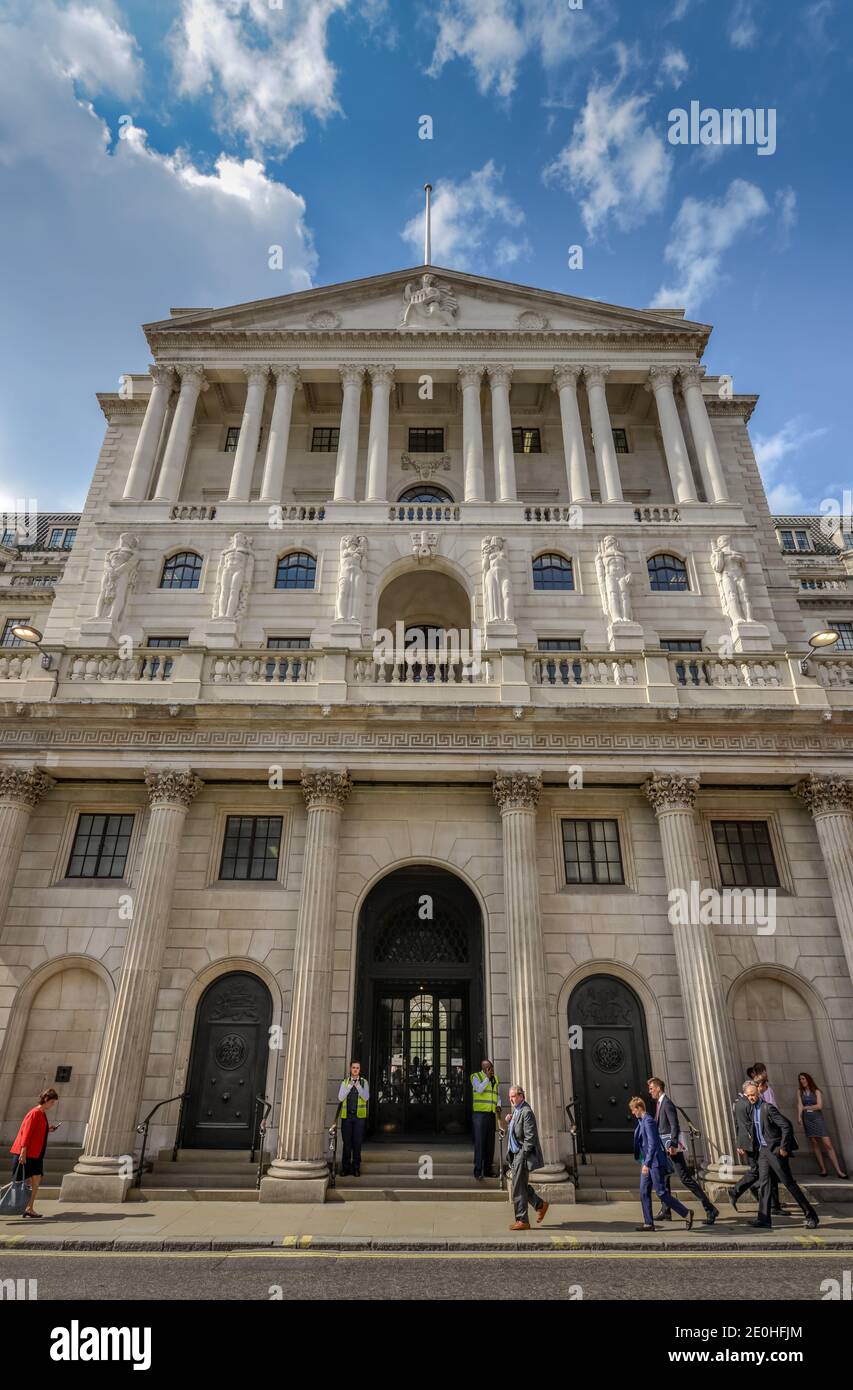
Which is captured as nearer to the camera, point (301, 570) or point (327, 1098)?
point (327, 1098)

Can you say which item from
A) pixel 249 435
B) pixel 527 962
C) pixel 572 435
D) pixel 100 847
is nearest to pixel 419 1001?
pixel 527 962

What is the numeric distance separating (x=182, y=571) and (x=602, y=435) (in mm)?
14940

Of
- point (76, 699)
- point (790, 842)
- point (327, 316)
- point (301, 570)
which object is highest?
point (327, 316)

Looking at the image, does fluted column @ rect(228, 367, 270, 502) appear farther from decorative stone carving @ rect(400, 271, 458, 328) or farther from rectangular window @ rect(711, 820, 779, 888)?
rectangular window @ rect(711, 820, 779, 888)

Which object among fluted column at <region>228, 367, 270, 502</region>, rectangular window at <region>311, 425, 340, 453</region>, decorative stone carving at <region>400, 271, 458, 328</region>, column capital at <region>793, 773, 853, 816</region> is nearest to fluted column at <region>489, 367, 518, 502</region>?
decorative stone carving at <region>400, 271, 458, 328</region>

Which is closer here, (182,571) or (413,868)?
(413,868)

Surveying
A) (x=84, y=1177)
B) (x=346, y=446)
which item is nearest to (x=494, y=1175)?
(x=84, y=1177)

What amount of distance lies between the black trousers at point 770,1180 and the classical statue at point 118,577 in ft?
65.2

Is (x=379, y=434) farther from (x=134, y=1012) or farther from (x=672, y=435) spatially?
(x=134, y=1012)

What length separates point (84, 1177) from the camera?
1298cm

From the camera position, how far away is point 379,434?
25.4 meters

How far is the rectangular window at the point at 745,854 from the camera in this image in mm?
17016
